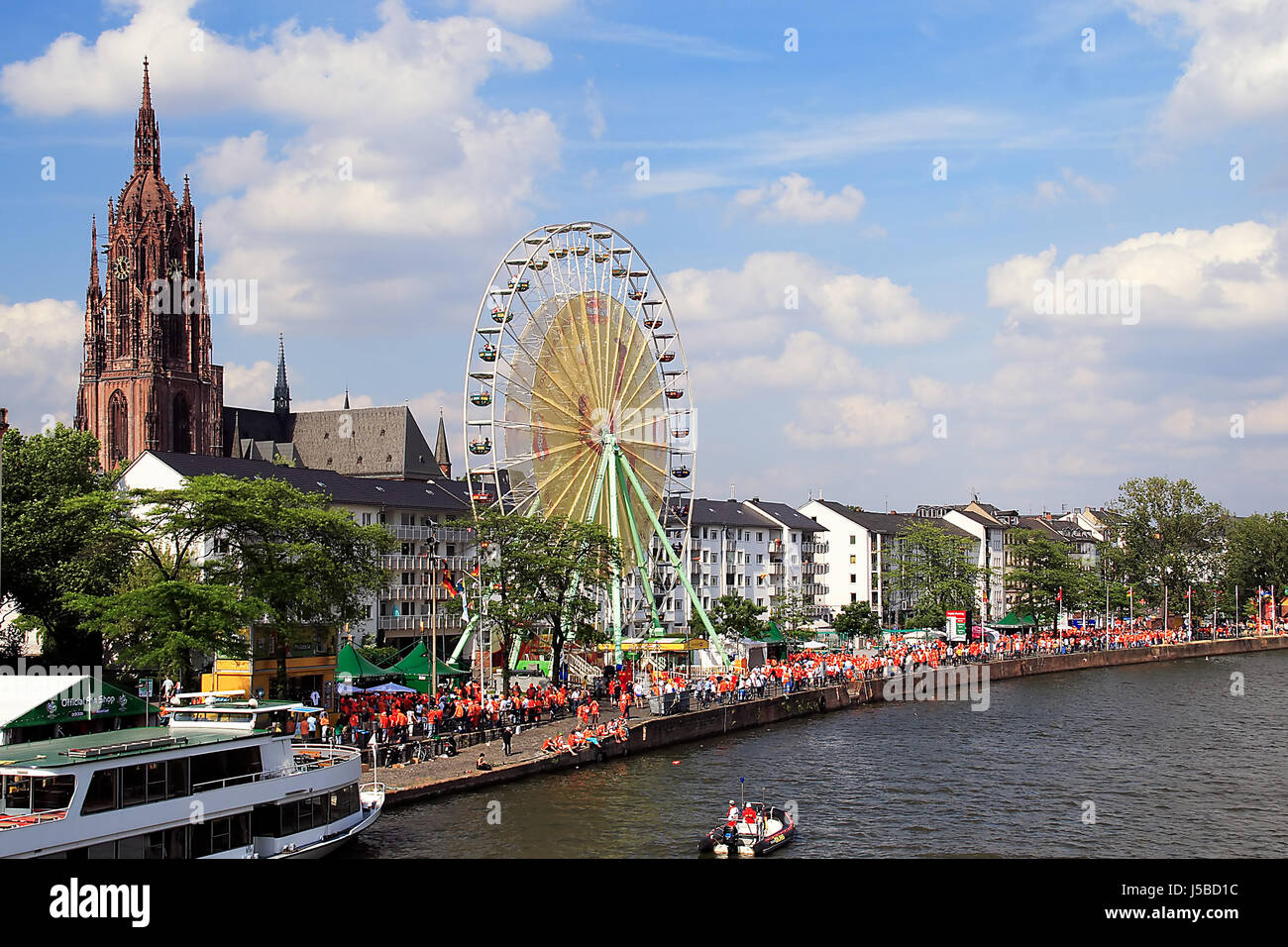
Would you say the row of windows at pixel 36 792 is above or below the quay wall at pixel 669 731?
above

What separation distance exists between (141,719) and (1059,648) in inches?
4164

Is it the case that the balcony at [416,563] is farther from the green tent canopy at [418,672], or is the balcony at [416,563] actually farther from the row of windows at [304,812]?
the row of windows at [304,812]

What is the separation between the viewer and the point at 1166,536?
182000 millimetres

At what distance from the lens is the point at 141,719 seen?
2142 inches

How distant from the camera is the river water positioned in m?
44.5

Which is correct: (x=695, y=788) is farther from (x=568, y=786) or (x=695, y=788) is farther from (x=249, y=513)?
(x=249, y=513)

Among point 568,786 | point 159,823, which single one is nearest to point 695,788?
point 568,786

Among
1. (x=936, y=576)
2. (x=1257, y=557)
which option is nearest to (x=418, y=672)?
(x=936, y=576)

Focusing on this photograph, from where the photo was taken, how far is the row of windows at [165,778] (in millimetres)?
33125

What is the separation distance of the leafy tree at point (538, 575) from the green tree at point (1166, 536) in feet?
415

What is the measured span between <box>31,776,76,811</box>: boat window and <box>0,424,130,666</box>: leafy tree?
27965 millimetres

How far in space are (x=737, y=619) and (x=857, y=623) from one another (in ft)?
93.7

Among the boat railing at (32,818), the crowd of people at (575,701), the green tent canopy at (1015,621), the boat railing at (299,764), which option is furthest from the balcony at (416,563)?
the green tent canopy at (1015,621)

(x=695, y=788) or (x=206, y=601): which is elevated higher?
(x=206, y=601)
